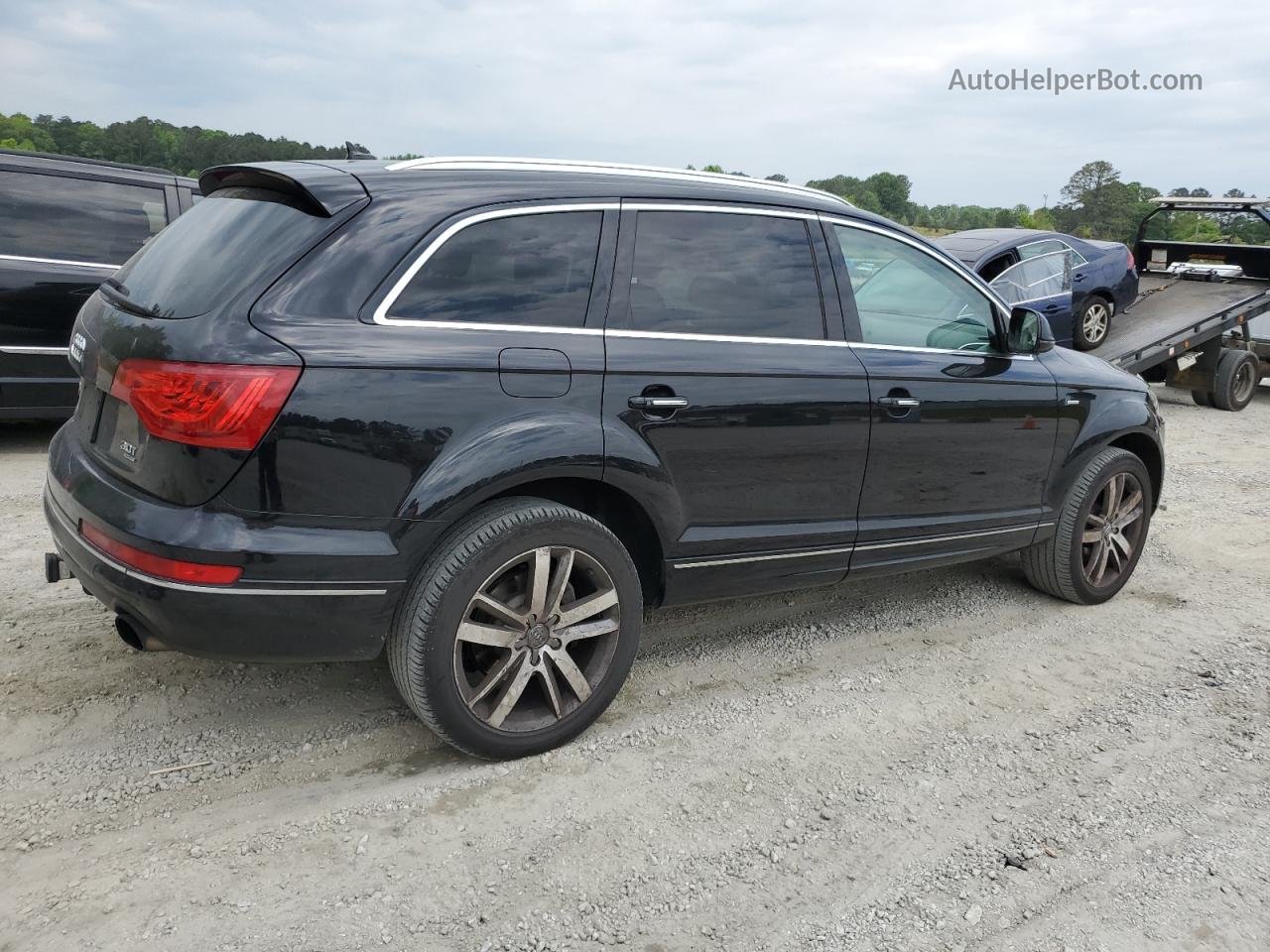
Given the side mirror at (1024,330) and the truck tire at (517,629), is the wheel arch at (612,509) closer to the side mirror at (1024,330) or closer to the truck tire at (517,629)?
the truck tire at (517,629)

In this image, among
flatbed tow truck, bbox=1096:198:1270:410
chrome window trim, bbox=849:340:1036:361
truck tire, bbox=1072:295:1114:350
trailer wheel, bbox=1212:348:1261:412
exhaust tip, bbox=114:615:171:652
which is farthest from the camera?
trailer wheel, bbox=1212:348:1261:412

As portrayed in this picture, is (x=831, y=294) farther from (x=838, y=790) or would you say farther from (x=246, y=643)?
(x=246, y=643)

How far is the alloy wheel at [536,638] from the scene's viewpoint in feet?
10.4

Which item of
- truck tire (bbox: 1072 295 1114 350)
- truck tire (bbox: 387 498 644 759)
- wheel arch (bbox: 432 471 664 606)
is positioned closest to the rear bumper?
truck tire (bbox: 387 498 644 759)

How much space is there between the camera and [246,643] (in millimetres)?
2904

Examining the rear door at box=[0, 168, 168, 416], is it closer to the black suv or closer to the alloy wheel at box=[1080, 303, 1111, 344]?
the black suv

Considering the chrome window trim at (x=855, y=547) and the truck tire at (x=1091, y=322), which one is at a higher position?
the truck tire at (x=1091, y=322)

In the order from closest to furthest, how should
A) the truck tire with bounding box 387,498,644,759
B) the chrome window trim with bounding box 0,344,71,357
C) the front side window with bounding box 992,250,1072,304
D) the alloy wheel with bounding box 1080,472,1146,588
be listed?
1. the truck tire with bounding box 387,498,644,759
2. the alloy wheel with bounding box 1080,472,1146,588
3. the chrome window trim with bounding box 0,344,71,357
4. the front side window with bounding box 992,250,1072,304

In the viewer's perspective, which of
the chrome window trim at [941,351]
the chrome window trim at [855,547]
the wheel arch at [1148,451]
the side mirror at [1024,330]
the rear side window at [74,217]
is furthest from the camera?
the rear side window at [74,217]

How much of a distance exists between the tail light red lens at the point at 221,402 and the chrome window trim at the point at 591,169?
91 cm

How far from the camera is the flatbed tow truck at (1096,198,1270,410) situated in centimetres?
1107

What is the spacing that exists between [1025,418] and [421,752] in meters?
2.87

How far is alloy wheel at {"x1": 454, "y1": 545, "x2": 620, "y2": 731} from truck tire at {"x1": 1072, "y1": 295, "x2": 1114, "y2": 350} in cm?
905

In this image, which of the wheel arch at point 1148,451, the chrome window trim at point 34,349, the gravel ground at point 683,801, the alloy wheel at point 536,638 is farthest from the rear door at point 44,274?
the wheel arch at point 1148,451
